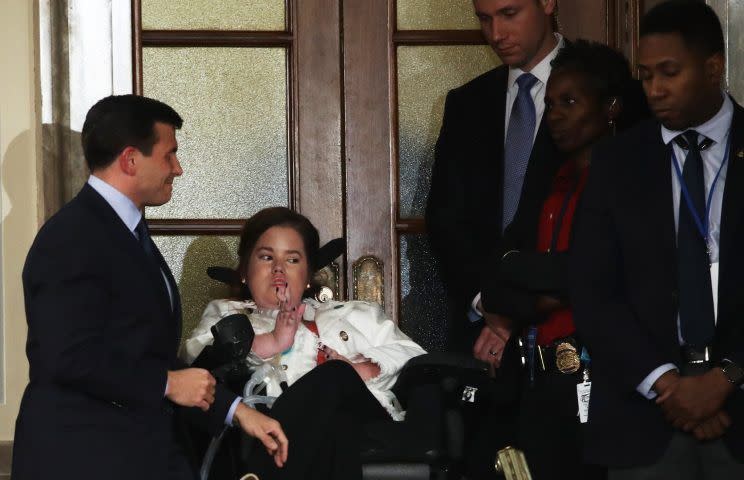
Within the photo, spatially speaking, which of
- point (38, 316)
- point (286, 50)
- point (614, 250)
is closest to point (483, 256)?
point (614, 250)

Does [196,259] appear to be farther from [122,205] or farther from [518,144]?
[122,205]

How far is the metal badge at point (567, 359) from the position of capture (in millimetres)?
3467

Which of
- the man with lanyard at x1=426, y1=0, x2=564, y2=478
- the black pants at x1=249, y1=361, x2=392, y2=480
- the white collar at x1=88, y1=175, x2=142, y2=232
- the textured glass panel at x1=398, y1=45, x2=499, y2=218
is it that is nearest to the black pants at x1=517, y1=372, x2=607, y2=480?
the man with lanyard at x1=426, y1=0, x2=564, y2=478

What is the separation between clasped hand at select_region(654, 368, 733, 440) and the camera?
2.92 meters

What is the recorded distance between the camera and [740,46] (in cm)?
457

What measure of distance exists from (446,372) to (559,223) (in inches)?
21.0

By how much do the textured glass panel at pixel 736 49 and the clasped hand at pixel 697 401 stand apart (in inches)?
73.6

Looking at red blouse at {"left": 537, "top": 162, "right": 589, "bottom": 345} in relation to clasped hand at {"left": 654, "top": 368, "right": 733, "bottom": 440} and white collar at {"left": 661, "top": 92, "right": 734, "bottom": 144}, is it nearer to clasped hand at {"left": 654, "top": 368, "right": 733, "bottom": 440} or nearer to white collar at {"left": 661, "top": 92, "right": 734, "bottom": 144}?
white collar at {"left": 661, "top": 92, "right": 734, "bottom": 144}


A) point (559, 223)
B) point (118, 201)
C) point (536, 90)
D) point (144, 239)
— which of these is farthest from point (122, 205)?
point (536, 90)

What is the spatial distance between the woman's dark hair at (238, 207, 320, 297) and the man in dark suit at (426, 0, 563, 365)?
409mm

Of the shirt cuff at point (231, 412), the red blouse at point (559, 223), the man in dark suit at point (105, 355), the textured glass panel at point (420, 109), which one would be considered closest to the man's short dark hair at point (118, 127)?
the man in dark suit at point (105, 355)

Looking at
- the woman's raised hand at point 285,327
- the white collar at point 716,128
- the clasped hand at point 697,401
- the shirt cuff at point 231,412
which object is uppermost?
the white collar at point 716,128

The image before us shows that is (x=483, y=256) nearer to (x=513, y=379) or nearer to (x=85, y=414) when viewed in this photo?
(x=513, y=379)

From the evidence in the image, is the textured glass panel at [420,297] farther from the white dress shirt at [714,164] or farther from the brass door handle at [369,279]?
the white dress shirt at [714,164]
